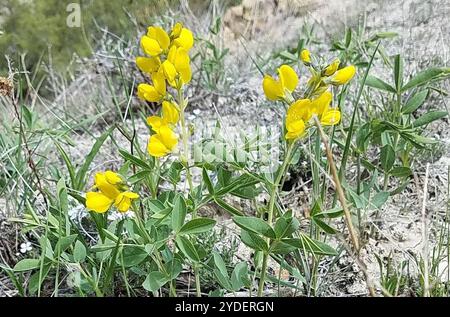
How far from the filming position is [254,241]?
1.12 m

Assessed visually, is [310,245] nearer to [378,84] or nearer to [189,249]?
[189,249]

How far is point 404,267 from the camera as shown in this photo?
128 cm

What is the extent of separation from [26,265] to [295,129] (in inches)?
19.9

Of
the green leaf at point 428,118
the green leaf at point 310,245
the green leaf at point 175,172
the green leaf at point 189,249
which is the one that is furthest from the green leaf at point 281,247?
the green leaf at point 428,118

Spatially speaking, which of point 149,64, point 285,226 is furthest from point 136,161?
point 285,226

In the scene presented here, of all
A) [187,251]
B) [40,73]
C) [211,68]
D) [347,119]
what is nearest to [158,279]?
[187,251]

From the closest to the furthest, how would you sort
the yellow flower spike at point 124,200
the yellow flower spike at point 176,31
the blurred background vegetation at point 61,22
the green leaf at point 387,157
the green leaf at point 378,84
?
the yellow flower spike at point 124,200 → the yellow flower spike at point 176,31 → the green leaf at point 387,157 → the green leaf at point 378,84 → the blurred background vegetation at point 61,22

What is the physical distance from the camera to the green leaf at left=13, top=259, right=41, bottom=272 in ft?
3.85

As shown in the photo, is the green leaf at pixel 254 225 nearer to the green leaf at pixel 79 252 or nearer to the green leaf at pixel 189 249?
the green leaf at pixel 189 249

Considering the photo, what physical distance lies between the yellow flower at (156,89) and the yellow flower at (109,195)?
176 mm

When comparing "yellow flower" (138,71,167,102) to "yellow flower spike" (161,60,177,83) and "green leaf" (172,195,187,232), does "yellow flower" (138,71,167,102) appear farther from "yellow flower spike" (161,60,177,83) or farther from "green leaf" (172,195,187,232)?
"green leaf" (172,195,187,232)

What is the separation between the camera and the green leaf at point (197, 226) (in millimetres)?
1125

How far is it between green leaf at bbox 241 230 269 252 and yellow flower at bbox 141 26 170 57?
1.10 ft

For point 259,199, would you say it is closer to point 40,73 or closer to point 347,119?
point 347,119
